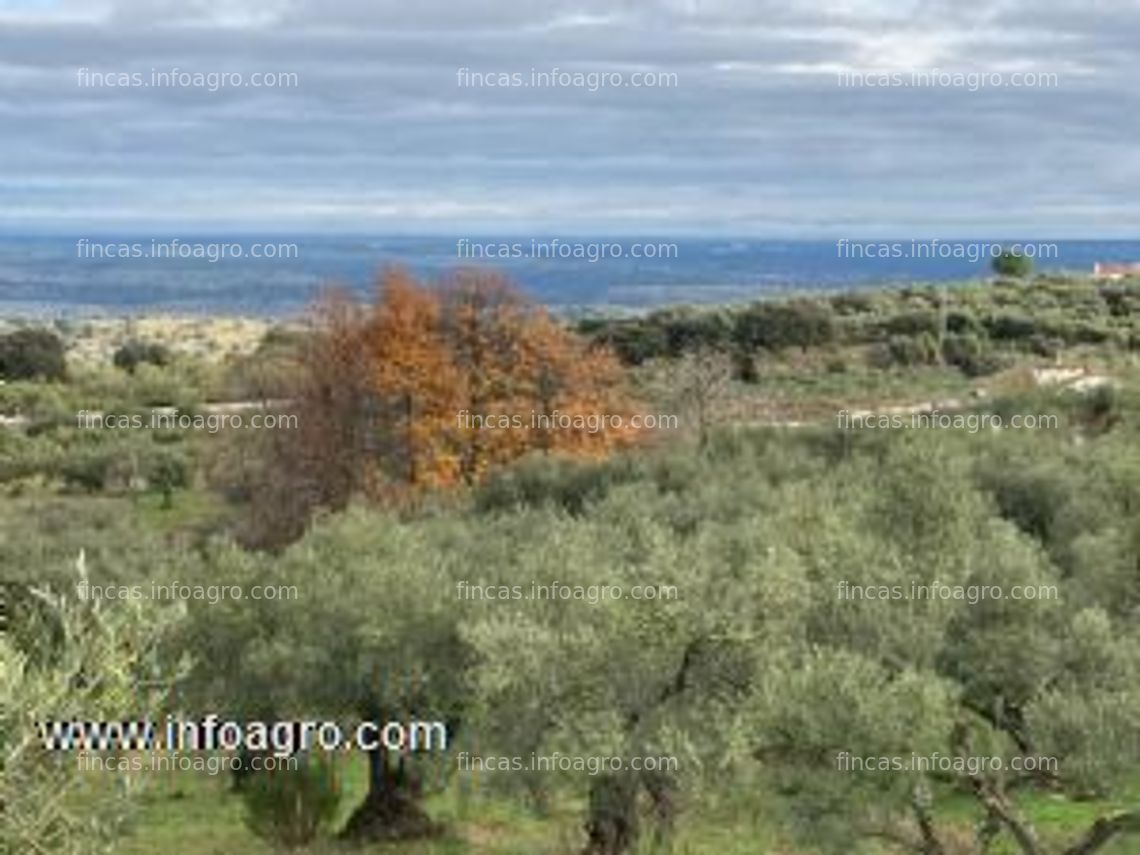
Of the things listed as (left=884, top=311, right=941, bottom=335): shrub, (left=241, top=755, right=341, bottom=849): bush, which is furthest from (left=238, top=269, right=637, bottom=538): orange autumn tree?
(left=884, top=311, right=941, bottom=335): shrub

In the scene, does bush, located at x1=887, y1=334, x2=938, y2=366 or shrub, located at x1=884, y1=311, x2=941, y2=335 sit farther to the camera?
shrub, located at x1=884, y1=311, x2=941, y2=335

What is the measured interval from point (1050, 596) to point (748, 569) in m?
4.28

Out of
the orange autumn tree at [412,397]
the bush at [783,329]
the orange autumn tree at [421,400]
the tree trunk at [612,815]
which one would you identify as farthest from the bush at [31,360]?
the tree trunk at [612,815]

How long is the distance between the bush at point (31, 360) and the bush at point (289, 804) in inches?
3601

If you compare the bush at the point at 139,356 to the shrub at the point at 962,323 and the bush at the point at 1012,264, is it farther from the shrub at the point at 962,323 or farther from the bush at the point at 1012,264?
the bush at the point at 1012,264

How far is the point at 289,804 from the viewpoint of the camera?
34.6 metres

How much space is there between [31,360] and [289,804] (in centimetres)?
9435

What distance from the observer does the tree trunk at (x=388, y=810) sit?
35156mm

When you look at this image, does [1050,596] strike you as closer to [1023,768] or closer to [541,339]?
[1023,768]

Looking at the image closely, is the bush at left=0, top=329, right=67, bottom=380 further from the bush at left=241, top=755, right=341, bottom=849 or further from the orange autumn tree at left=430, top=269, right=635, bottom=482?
the bush at left=241, top=755, right=341, bottom=849

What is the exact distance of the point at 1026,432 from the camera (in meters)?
57.2

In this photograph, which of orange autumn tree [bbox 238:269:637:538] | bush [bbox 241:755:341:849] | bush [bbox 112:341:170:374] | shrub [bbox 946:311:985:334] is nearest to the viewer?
bush [bbox 241:755:341:849]

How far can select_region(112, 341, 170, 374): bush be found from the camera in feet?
429

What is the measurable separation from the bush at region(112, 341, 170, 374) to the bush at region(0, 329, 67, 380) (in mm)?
5495
